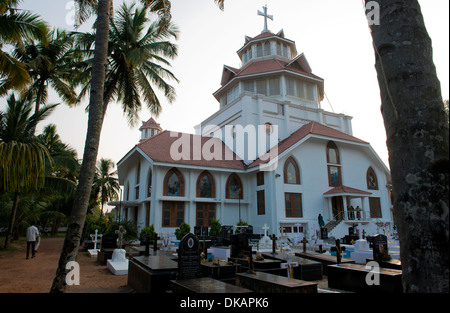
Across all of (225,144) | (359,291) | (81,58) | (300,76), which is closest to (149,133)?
(225,144)

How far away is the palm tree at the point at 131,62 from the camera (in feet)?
53.0

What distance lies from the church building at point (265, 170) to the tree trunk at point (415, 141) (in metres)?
18.8

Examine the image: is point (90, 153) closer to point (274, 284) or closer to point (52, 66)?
point (274, 284)

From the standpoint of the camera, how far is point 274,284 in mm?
5336

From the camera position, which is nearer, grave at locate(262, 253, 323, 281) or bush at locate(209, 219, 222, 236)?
grave at locate(262, 253, 323, 281)

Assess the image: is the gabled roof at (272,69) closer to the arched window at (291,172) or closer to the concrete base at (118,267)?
the arched window at (291,172)

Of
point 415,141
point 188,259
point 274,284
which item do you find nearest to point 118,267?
point 188,259

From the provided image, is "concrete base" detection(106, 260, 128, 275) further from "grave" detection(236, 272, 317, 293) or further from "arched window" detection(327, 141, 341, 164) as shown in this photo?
"arched window" detection(327, 141, 341, 164)

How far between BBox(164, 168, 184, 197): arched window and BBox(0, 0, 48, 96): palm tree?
506 inches

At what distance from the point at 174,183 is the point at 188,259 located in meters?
15.6

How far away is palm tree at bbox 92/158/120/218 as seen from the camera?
39497 mm

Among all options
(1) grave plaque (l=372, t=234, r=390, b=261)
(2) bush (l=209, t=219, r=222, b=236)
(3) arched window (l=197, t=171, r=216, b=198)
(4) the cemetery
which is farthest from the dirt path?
(3) arched window (l=197, t=171, r=216, b=198)
